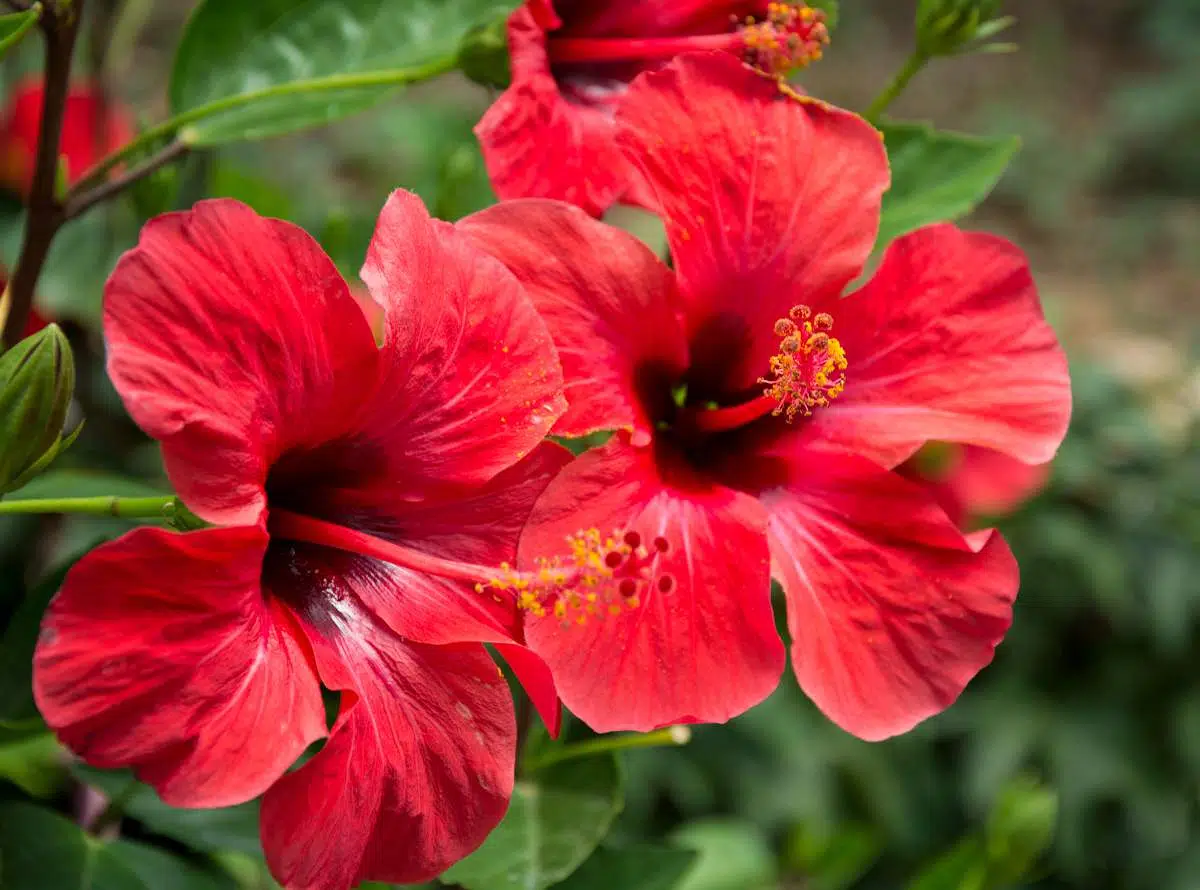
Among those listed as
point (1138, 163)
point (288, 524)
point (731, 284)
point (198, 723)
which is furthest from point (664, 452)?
point (1138, 163)

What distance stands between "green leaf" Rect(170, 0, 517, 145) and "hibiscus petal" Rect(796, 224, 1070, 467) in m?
0.40

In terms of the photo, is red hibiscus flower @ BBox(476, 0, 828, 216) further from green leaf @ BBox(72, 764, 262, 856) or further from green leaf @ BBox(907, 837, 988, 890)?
green leaf @ BBox(907, 837, 988, 890)

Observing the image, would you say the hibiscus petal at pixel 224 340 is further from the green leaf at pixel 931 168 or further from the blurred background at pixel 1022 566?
the green leaf at pixel 931 168

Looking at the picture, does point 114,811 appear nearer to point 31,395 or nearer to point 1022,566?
point 31,395

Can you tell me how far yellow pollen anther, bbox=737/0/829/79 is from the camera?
948mm

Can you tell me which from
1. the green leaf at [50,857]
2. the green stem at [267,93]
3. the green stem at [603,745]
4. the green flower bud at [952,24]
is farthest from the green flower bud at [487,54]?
the green leaf at [50,857]

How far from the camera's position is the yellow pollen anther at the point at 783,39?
948 millimetres

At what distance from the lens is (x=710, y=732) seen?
317cm

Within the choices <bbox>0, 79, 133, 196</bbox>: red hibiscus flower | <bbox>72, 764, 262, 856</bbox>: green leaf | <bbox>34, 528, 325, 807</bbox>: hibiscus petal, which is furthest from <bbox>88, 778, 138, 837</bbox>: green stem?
<bbox>0, 79, 133, 196</bbox>: red hibiscus flower

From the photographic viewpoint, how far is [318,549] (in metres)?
0.83

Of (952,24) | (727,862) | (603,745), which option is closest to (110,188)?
(603,745)

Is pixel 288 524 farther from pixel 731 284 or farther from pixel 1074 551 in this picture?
pixel 1074 551

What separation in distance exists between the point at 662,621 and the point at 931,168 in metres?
0.52

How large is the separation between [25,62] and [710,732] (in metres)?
2.07
